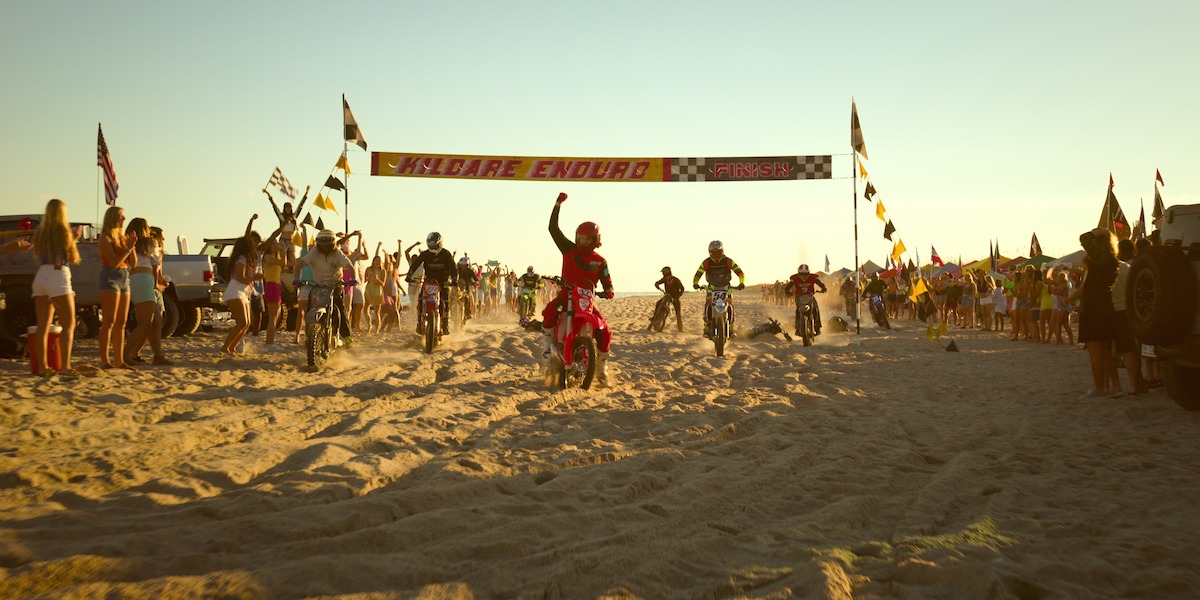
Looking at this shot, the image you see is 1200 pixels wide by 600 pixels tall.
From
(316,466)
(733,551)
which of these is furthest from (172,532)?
(733,551)

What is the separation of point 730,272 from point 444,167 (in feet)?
33.3

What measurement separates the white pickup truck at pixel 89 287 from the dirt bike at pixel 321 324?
3.27 meters

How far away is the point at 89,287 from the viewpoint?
11.5 m

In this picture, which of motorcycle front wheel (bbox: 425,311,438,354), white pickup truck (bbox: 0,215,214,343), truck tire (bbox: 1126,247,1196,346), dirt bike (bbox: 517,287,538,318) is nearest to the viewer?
truck tire (bbox: 1126,247,1196,346)

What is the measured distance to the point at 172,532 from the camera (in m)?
3.31

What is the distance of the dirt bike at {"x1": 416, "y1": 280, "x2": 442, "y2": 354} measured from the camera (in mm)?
12141

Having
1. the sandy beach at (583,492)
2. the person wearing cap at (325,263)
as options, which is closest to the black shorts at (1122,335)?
the sandy beach at (583,492)

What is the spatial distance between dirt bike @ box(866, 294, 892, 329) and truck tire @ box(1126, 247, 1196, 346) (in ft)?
47.1

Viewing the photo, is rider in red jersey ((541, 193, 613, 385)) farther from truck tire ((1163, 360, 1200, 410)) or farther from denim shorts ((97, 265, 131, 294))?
truck tire ((1163, 360, 1200, 410))

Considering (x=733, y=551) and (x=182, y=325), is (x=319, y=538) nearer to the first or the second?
(x=733, y=551)

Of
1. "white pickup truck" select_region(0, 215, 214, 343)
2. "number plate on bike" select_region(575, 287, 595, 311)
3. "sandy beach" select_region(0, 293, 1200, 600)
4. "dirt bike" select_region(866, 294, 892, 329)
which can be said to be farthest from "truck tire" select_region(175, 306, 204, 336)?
"dirt bike" select_region(866, 294, 892, 329)

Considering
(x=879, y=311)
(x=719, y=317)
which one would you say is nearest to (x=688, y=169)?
(x=879, y=311)

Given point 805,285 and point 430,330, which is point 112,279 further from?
point 805,285

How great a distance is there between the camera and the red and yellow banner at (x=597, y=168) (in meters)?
20.3
